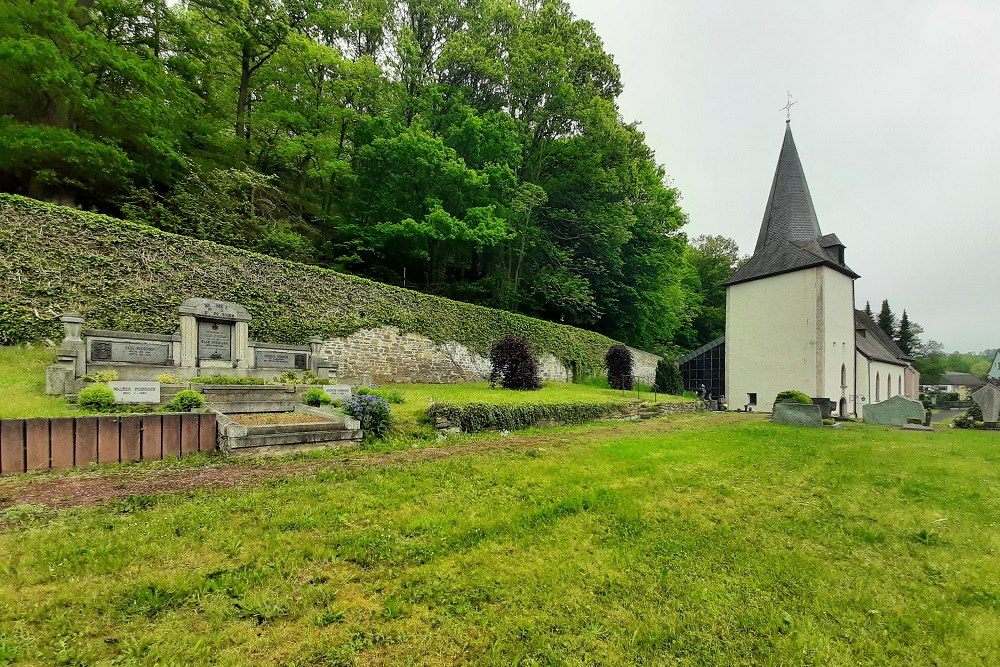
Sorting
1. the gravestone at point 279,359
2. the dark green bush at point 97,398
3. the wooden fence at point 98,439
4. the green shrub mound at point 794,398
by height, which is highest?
the gravestone at point 279,359

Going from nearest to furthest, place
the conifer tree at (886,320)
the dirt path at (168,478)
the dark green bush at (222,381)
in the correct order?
1. the dirt path at (168,478)
2. the dark green bush at (222,381)
3. the conifer tree at (886,320)

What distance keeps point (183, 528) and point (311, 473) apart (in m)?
1.91

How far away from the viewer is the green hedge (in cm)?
903

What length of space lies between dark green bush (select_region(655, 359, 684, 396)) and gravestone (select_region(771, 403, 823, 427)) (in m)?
7.06

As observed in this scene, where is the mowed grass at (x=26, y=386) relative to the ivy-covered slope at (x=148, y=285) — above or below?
below

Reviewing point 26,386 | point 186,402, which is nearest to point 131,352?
point 26,386

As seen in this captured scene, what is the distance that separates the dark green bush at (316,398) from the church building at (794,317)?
2130cm

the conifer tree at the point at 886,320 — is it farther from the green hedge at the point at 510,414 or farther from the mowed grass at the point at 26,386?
the mowed grass at the point at 26,386

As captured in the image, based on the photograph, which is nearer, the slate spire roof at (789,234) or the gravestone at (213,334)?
the gravestone at (213,334)

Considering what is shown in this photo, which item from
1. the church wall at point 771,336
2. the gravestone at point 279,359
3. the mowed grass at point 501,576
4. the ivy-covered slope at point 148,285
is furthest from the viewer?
the church wall at point 771,336

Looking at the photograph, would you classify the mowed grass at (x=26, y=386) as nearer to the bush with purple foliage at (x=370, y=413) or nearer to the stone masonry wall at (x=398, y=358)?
the bush with purple foliage at (x=370, y=413)

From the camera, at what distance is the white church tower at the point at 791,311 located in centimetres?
1995

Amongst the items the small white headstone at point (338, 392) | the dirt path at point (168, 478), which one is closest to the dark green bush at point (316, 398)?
the small white headstone at point (338, 392)

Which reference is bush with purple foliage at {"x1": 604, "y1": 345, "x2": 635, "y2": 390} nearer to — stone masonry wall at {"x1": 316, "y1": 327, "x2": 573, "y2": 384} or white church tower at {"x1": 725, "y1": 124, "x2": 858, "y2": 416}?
stone masonry wall at {"x1": 316, "y1": 327, "x2": 573, "y2": 384}
